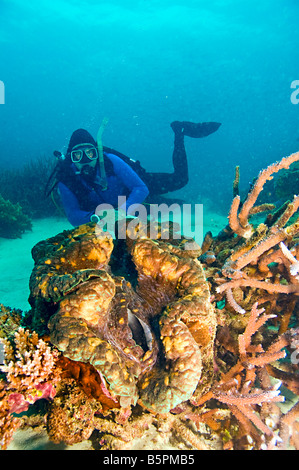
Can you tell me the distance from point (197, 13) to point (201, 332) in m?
66.7

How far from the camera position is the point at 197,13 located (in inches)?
1925

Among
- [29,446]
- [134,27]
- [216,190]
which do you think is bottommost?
[29,446]

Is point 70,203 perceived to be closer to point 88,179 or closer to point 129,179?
point 88,179

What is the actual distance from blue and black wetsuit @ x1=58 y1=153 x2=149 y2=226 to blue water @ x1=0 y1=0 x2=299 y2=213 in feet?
40.1

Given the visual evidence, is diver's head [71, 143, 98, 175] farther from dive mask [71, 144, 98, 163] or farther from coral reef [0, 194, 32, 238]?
coral reef [0, 194, 32, 238]

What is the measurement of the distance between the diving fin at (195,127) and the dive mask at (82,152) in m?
5.79

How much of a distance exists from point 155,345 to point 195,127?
402 inches

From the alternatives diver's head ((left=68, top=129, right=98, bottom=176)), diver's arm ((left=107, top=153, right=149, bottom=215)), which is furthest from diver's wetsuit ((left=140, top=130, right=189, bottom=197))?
diver's head ((left=68, top=129, right=98, bottom=176))

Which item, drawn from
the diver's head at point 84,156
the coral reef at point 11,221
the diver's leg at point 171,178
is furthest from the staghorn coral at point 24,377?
the coral reef at point 11,221

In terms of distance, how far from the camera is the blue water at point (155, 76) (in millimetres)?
44531

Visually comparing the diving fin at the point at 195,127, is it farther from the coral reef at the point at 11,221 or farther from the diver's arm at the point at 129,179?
the coral reef at the point at 11,221
